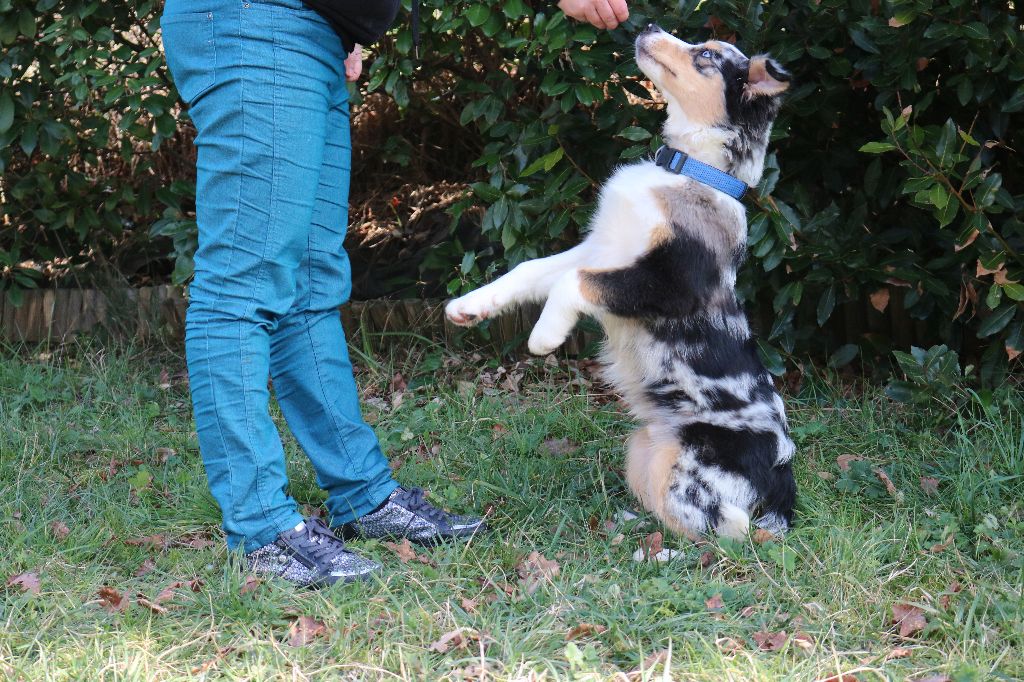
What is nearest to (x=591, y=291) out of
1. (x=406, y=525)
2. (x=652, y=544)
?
(x=652, y=544)

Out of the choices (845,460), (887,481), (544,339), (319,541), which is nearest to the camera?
(319,541)

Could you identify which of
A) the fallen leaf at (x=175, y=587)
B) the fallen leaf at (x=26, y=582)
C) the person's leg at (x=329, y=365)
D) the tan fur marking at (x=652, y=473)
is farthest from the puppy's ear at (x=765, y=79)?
the fallen leaf at (x=26, y=582)

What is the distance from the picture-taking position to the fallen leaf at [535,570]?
9.33ft

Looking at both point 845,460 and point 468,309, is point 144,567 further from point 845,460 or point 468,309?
point 845,460

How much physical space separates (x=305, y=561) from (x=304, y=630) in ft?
0.98

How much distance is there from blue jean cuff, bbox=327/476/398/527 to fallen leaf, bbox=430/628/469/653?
76 cm

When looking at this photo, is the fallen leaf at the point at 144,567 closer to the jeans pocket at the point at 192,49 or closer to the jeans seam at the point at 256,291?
the jeans seam at the point at 256,291

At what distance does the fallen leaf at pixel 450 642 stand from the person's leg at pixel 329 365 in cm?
77

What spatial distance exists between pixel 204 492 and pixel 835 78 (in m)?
3.19

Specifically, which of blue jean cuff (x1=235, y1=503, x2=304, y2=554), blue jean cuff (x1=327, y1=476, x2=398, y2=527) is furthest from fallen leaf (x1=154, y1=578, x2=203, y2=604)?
blue jean cuff (x1=327, y1=476, x2=398, y2=527)

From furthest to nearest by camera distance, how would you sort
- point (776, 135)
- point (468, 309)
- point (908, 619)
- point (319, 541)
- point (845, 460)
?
point (776, 135), point (845, 460), point (468, 309), point (319, 541), point (908, 619)

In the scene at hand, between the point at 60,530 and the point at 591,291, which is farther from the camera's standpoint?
the point at 60,530

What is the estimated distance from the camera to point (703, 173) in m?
3.31

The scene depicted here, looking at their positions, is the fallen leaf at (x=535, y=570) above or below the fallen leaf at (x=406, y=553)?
above
